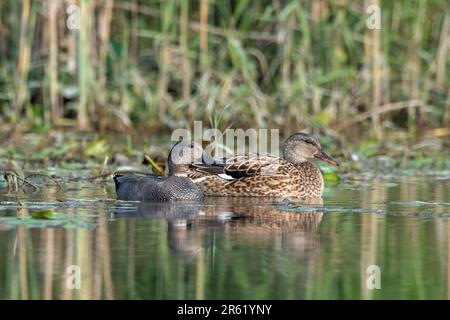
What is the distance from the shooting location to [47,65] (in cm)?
1330

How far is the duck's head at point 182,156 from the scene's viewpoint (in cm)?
900

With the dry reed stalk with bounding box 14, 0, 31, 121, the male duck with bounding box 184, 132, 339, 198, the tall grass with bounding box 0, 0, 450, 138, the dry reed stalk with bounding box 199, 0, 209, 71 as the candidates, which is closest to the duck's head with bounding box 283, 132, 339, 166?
the male duck with bounding box 184, 132, 339, 198

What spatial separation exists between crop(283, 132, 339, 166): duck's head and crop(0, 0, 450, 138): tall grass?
274cm

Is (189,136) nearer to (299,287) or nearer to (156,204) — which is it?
(156,204)

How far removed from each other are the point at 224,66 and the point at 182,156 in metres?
4.94

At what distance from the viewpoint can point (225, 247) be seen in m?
6.36

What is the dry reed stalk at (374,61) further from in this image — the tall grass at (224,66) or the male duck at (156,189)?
the male duck at (156,189)

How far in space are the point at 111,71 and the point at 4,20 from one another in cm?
174

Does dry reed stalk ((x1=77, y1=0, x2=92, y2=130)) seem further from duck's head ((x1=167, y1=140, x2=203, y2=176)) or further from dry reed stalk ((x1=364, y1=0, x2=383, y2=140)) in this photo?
duck's head ((x1=167, y1=140, x2=203, y2=176))

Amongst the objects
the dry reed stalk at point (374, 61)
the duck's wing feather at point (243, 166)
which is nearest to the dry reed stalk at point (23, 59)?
the dry reed stalk at point (374, 61)

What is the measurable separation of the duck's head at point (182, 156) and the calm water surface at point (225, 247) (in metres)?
0.38

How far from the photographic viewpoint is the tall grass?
13.1 metres

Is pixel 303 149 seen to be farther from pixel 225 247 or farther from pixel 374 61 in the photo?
pixel 374 61
